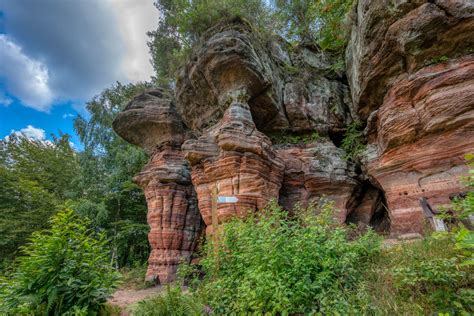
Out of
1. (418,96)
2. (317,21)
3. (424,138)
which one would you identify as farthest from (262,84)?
(424,138)

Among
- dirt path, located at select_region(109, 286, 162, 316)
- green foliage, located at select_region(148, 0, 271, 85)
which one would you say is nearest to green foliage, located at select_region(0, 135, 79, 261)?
dirt path, located at select_region(109, 286, 162, 316)

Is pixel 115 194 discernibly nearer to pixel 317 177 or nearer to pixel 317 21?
pixel 317 177

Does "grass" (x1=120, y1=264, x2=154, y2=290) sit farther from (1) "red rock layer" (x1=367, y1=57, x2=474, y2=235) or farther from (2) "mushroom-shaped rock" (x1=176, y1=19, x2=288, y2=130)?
(1) "red rock layer" (x1=367, y1=57, x2=474, y2=235)

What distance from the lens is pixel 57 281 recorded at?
172 inches

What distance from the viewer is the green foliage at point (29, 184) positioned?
1538cm

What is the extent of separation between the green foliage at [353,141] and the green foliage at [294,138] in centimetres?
124

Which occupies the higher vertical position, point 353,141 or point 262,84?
point 262,84

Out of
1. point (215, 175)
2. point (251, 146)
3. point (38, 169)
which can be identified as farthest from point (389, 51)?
point (38, 169)

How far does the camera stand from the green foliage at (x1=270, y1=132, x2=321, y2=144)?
10648 mm

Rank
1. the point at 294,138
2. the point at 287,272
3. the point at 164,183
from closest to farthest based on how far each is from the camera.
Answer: the point at 287,272 → the point at 294,138 → the point at 164,183

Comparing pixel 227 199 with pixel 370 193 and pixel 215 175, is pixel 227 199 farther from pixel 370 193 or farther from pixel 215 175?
pixel 370 193

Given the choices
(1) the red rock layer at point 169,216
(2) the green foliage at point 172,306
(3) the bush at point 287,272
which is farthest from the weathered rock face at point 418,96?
(1) the red rock layer at point 169,216

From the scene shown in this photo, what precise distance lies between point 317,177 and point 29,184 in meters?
19.2

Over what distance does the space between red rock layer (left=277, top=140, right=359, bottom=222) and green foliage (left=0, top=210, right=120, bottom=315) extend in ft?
23.7
